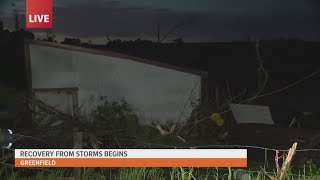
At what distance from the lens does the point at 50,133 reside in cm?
254

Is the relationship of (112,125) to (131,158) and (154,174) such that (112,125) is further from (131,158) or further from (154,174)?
(154,174)

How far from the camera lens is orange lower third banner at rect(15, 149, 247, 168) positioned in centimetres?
247

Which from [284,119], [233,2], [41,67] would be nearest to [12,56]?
[41,67]

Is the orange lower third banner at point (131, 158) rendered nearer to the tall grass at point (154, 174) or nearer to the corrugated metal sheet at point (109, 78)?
the tall grass at point (154, 174)

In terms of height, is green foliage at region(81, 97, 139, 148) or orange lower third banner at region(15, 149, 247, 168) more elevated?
green foliage at region(81, 97, 139, 148)

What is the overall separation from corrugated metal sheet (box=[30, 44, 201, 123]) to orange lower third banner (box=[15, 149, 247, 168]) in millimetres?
233

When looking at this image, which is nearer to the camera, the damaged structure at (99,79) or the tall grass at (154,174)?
the damaged structure at (99,79)

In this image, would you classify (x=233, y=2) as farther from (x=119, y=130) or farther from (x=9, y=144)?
(x=9, y=144)

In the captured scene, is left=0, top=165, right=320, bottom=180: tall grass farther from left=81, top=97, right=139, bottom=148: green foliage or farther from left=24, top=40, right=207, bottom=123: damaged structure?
left=24, top=40, right=207, bottom=123: damaged structure

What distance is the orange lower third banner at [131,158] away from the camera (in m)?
2.47

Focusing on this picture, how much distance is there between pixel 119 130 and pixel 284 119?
34.7 inches

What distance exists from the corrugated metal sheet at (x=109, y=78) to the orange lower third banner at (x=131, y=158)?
0.77ft

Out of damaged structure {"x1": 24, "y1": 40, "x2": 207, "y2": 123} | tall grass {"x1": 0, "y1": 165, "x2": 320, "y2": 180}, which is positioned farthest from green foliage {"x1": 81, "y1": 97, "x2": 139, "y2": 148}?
tall grass {"x1": 0, "y1": 165, "x2": 320, "y2": 180}

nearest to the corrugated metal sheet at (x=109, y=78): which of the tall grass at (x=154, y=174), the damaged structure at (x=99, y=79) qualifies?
the damaged structure at (x=99, y=79)
